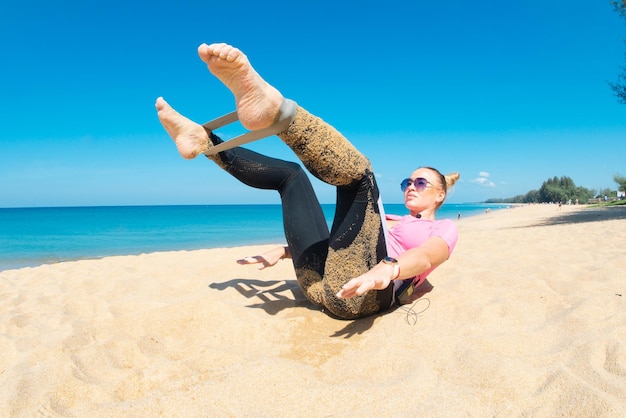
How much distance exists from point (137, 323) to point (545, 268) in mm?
3571

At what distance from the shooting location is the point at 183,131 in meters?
2.43

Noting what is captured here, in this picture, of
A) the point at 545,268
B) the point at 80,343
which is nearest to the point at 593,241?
the point at 545,268

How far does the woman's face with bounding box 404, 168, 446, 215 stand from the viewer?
275 cm

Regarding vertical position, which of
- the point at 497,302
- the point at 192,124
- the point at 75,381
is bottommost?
the point at 75,381

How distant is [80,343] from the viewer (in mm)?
2291

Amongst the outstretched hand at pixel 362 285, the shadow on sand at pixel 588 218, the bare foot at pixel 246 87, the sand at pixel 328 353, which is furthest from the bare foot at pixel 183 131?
the shadow on sand at pixel 588 218

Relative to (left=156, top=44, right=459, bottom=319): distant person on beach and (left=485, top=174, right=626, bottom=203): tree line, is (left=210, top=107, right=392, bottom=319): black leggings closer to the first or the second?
(left=156, top=44, right=459, bottom=319): distant person on beach

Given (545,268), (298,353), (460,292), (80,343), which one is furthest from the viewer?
(545,268)

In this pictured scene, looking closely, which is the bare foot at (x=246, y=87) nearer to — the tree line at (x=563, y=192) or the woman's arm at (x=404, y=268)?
the woman's arm at (x=404, y=268)

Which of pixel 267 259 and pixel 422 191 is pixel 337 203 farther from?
pixel 267 259

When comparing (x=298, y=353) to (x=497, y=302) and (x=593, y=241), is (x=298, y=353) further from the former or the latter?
(x=593, y=241)

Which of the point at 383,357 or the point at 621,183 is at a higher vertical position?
the point at 621,183

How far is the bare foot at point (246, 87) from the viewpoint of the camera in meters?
1.75

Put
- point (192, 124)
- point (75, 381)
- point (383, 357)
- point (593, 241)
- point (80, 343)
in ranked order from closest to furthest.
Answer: point (75, 381)
point (383, 357)
point (80, 343)
point (192, 124)
point (593, 241)
